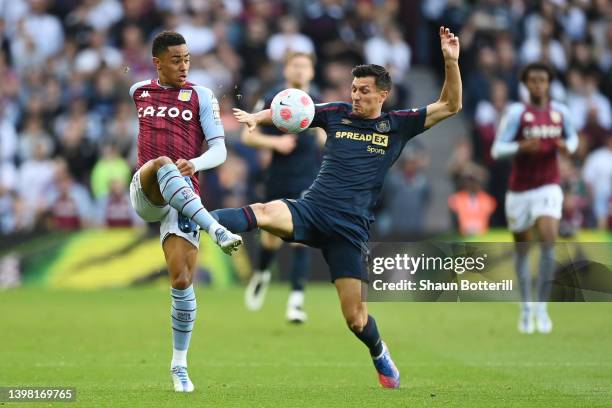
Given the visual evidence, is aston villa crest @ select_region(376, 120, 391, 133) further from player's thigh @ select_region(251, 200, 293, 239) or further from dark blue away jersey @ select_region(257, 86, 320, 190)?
dark blue away jersey @ select_region(257, 86, 320, 190)

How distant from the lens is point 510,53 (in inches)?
931

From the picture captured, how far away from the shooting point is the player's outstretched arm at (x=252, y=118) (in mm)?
9250

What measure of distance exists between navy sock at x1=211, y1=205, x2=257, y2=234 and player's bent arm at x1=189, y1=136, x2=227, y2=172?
0.35m

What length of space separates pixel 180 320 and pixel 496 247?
2.54m

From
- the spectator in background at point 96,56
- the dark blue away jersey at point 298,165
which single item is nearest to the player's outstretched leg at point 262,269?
the dark blue away jersey at point 298,165

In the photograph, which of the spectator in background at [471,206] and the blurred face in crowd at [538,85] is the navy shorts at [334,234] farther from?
the spectator in background at [471,206]

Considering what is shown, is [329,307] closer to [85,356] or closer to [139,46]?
[85,356]

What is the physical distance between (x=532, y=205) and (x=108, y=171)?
29.6ft

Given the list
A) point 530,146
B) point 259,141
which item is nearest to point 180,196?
point 259,141

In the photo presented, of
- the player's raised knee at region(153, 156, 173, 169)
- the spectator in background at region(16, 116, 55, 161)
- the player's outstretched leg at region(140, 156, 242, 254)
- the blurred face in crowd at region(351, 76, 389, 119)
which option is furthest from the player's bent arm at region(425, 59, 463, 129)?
the spectator in background at region(16, 116, 55, 161)

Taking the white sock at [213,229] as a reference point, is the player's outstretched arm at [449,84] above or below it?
above

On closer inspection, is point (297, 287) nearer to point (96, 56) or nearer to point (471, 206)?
point (471, 206)

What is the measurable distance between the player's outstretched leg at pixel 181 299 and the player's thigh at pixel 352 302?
3.66 feet

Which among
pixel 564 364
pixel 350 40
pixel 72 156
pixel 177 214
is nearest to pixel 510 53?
pixel 350 40
